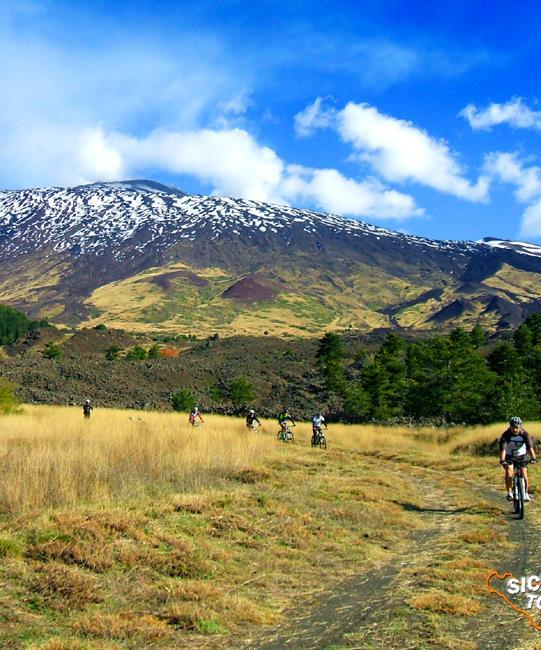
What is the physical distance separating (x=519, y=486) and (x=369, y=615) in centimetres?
688

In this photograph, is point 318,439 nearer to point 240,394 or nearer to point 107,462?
point 107,462

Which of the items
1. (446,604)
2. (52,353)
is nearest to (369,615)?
(446,604)

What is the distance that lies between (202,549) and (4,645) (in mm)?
3185

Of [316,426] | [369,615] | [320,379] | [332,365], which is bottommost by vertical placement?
[369,615]

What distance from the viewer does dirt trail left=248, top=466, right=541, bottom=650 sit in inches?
235

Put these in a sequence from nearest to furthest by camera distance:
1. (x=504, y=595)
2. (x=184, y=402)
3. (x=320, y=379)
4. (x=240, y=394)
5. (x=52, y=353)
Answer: (x=504, y=595), (x=184, y=402), (x=240, y=394), (x=320, y=379), (x=52, y=353)

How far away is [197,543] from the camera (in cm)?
836

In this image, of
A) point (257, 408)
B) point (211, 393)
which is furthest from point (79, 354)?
point (257, 408)

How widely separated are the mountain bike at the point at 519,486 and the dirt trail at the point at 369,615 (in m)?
2.46

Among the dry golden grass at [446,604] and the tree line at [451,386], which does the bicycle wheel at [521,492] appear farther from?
the tree line at [451,386]

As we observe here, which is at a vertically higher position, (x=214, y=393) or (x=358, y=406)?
(x=214, y=393)

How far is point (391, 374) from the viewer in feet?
171

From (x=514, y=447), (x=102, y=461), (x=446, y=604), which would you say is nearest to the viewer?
(x=446, y=604)

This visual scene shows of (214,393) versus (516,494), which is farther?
(214,393)
